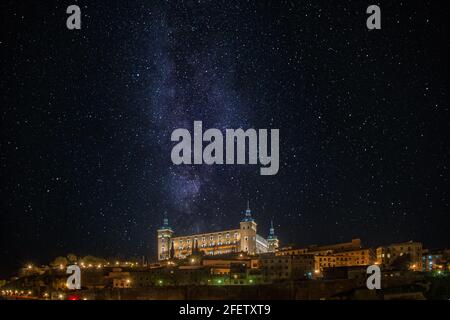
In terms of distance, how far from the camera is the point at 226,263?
4644 cm

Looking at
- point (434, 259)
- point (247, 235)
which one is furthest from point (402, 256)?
point (247, 235)

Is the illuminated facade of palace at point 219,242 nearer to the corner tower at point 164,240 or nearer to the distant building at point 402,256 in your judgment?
the corner tower at point 164,240

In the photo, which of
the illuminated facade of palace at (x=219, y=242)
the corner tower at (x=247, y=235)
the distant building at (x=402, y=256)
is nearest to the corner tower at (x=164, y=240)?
the illuminated facade of palace at (x=219, y=242)

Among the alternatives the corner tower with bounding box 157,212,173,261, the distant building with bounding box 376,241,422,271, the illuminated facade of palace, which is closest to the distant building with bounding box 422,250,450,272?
the distant building with bounding box 376,241,422,271

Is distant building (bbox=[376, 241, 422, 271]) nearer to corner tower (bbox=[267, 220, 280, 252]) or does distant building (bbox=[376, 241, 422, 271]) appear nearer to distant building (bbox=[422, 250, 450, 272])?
distant building (bbox=[422, 250, 450, 272])

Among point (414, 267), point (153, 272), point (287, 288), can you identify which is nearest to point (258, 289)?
point (287, 288)

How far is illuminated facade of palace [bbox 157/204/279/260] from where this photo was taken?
222 ft

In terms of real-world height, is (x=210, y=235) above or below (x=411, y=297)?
above

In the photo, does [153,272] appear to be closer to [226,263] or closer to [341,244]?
[226,263]

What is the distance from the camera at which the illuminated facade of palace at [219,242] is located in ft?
222

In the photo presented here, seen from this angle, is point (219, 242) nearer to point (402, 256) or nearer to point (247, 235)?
point (247, 235)

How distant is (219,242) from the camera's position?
69.2m

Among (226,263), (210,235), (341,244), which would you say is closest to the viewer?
(226,263)
